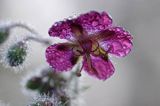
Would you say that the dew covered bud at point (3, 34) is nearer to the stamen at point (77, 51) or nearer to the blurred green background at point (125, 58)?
the stamen at point (77, 51)

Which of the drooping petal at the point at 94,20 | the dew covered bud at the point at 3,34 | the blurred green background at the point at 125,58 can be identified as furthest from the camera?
the blurred green background at the point at 125,58

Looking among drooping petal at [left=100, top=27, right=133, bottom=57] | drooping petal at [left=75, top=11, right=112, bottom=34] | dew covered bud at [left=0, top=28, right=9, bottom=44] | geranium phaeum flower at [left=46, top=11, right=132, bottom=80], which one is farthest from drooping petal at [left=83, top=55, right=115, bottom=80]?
dew covered bud at [left=0, top=28, right=9, bottom=44]

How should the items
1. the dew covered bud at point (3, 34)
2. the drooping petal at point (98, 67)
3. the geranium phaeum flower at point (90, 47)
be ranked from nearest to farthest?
the geranium phaeum flower at point (90, 47)
the drooping petal at point (98, 67)
the dew covered bud at point (3, 34)

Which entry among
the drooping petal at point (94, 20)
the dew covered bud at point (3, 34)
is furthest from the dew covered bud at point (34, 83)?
the drooping petal at point (94, 20)

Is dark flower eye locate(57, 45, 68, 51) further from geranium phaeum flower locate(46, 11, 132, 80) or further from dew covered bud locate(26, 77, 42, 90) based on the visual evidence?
dew covered bud locate(26, 77, 42, 90)

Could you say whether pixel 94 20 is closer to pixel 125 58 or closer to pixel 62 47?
pixel 62 47

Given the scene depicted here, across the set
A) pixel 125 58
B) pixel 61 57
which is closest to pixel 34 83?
pixel 61 57
